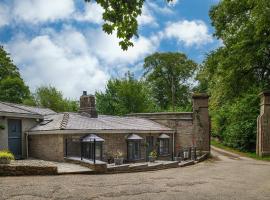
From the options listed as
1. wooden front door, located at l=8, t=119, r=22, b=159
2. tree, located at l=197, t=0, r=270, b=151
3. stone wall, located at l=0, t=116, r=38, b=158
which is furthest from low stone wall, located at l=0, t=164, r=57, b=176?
tree, located at l=197, t=0, r=270, b=151

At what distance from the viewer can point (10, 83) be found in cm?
5066

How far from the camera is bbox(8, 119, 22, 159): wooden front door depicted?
879 inches

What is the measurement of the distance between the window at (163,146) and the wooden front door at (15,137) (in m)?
12.3

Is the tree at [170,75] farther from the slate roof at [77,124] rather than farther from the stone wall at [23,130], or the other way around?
the stone wall at [23,130]

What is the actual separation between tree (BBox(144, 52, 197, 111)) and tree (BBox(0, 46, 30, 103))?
23.0 metres

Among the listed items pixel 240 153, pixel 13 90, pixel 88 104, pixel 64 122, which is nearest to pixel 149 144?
pixel 88 104

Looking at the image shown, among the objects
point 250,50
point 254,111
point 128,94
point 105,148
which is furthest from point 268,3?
point 128,94

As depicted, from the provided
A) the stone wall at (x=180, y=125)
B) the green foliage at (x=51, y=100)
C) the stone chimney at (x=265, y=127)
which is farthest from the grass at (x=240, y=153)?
the green foliage at (x=51, y=100)

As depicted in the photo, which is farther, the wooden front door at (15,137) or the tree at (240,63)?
the tree at (240,63)

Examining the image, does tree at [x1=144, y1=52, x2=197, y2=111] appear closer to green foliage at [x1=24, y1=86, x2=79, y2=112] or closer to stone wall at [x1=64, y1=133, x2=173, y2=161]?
green foliage at [x1=24, y1=86, x2=79, y2=112]

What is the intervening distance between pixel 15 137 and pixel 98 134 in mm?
5728

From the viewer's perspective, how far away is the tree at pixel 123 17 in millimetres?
7555

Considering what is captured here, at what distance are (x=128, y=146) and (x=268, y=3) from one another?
1450 centimetres

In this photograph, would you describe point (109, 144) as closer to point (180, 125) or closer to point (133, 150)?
point (133, 150)
